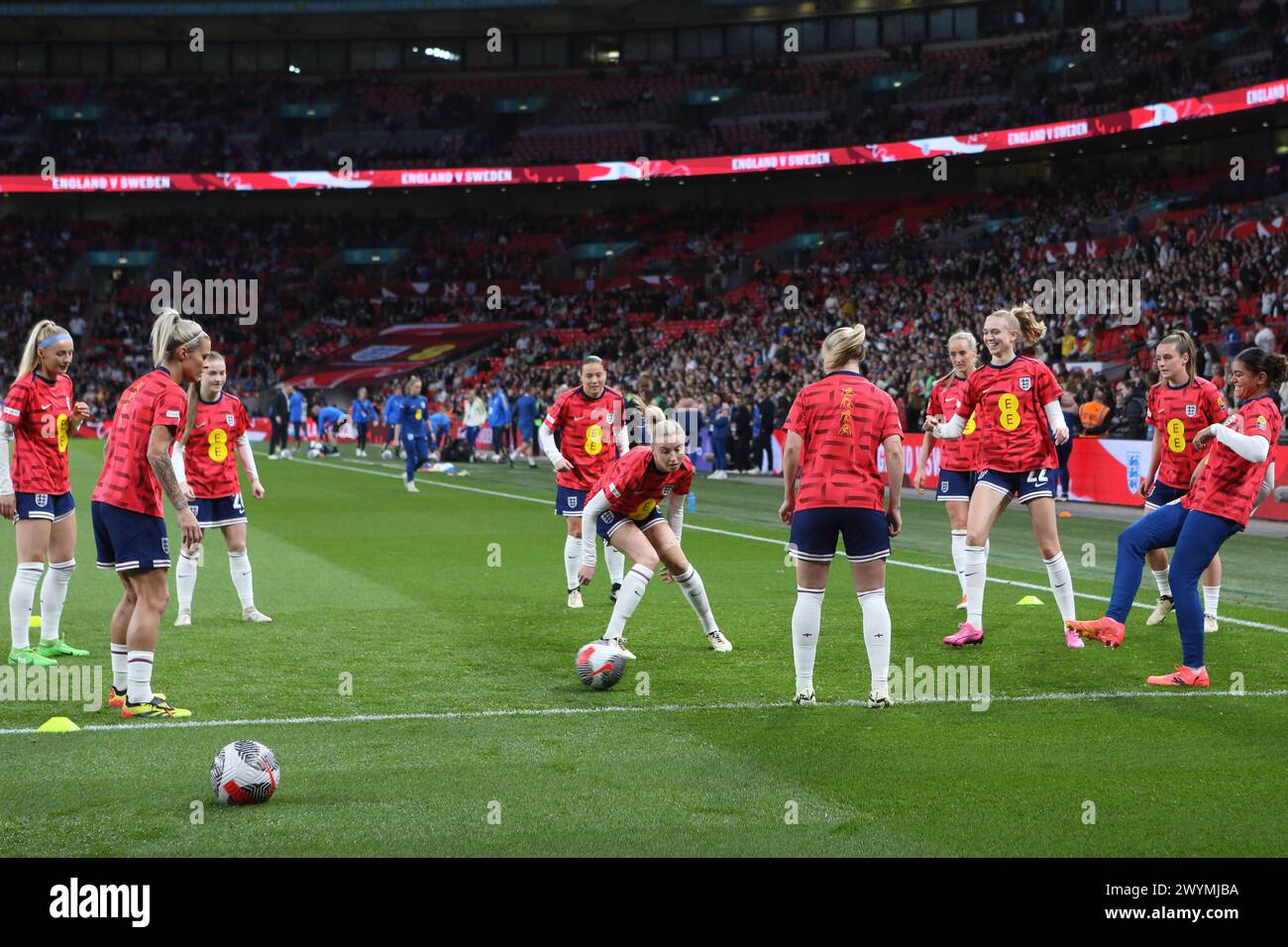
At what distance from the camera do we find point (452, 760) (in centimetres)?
717

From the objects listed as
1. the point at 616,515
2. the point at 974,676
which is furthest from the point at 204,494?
the point at 974,676

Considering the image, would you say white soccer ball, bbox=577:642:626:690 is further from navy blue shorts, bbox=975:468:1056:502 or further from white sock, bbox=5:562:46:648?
white sock, bbox=5:562:46:648

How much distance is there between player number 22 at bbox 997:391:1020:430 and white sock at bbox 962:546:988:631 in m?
0.93

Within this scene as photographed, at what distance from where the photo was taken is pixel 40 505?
9.84m

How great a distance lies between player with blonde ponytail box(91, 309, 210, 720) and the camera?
25.8 feet

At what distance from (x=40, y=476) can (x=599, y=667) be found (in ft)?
13.6

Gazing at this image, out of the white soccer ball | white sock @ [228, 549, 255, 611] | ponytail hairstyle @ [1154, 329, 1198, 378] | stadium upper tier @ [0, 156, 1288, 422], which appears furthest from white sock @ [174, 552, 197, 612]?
stadium upper tier @ [0, 156, 1288, 422]

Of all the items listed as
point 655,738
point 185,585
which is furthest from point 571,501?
point 655,738

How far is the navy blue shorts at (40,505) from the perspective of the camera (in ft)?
32.2

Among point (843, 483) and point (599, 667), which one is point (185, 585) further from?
point (843, 483)

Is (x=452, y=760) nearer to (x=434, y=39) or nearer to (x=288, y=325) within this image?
(x=288, y=325)

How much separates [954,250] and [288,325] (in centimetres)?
3144

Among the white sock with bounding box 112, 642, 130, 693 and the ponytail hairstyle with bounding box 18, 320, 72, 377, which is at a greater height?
the ponytail hairstyle with bounding box 18, 320, 72, 377

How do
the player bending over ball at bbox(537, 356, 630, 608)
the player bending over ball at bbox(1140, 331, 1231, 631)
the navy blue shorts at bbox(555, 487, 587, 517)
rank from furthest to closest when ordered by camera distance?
the navy blue shorts at bbox(555, 487, 587, 517) < the player bending over ball at bbox(537, 356, 630, 608) < the player bending over ball at bbox(1140, 331, 1231, 631)
